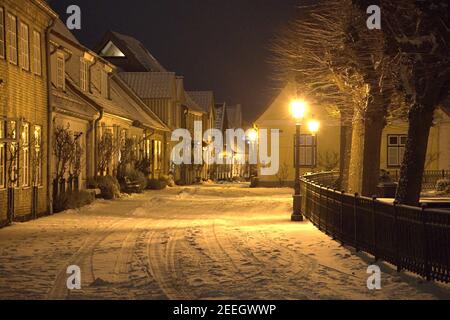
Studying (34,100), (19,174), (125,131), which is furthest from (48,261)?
(125,131)

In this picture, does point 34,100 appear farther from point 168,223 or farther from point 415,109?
point 415,109

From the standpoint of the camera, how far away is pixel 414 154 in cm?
1447

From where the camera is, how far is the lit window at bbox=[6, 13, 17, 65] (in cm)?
1844

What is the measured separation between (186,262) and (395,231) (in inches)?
139

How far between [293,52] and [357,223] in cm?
1450

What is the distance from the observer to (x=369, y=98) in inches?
844

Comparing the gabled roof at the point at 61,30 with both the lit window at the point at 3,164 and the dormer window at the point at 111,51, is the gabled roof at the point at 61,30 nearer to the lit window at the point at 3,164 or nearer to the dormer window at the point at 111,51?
the lit window at the point at 3,164

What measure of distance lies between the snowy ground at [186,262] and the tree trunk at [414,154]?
71.5 inches

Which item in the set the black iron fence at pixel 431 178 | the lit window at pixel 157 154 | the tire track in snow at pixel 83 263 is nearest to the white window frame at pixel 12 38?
the tire track in snow at pixel 83 263

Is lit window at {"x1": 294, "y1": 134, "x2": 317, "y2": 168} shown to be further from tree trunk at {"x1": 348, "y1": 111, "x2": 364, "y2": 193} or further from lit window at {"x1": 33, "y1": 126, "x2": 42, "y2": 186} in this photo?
lit window at {"x1": 33, "y1": 126, "x2": 42, "y2": 186}

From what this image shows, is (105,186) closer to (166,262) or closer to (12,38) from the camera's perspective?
(12,38)

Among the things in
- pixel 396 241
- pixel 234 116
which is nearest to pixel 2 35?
pixel 396 241

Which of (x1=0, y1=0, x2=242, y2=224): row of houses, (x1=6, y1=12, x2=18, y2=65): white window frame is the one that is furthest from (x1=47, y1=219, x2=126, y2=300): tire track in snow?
(x1=6, y1=12, x2=18, y2=65): white window frame

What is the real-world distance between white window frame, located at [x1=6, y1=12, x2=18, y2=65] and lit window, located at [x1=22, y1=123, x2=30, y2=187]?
183cm
